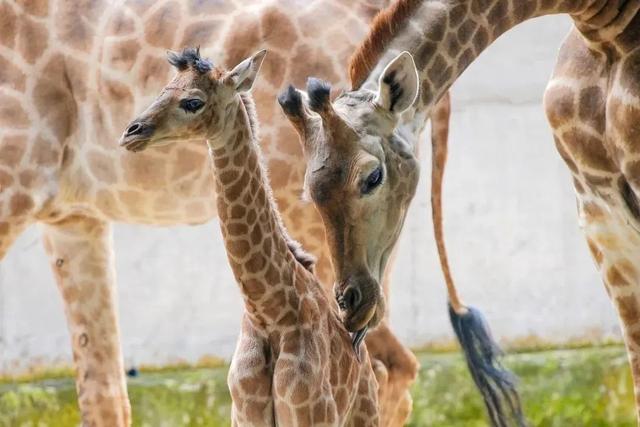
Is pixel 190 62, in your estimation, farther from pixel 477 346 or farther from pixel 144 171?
pixel 477 346

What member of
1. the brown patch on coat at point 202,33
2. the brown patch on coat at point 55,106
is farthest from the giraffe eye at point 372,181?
the brown patch on coat at point 55,106

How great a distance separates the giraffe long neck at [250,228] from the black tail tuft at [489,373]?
3.70ft

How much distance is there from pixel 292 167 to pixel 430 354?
2.32m

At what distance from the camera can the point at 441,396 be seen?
5.82m

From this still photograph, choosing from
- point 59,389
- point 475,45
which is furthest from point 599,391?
point 475,45

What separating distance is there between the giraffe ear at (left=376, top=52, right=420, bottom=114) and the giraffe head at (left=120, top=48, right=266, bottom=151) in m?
0.41

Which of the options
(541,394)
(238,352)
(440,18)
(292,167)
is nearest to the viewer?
(440,18)

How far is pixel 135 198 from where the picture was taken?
4320 millimetres

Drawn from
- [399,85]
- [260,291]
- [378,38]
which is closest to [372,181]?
[399,85]

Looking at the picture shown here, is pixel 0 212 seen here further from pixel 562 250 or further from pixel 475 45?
pixel 562 250

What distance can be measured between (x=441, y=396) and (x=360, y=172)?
3204mm

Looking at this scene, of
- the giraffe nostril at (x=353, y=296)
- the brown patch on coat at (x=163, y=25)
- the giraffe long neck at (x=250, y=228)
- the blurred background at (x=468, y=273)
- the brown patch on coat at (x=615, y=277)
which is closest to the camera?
the giraffe nostril at (x=353, y=296)

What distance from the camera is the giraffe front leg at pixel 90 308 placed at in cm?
460

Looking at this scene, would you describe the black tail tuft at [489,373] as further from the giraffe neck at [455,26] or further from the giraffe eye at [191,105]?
the giraffe eye at [191,105]
